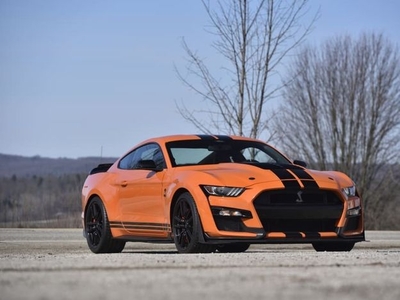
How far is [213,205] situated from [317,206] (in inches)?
45.0

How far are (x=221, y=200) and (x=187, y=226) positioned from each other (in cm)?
52

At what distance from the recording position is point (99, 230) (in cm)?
1192

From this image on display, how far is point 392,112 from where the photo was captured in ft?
159

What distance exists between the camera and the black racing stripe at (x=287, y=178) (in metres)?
10.0

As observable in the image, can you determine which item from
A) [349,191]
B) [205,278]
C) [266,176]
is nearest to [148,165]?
[266,176]

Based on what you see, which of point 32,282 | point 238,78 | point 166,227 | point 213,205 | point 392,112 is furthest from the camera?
point 392,112

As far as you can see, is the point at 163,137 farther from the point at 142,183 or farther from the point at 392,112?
the point at 392,112

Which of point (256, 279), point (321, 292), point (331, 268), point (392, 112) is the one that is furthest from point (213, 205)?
point (392, 112)

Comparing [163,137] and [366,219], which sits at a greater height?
[163,137]

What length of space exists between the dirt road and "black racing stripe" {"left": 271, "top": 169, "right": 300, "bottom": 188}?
1.71 meters

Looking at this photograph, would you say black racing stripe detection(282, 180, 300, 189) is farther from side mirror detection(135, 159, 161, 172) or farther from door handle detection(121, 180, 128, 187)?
door handle detection(121, 180, 128, 187)

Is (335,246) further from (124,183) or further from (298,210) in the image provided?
(124,183)

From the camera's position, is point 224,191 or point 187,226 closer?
point 224,191

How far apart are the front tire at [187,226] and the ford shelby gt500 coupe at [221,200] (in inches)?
0.4
